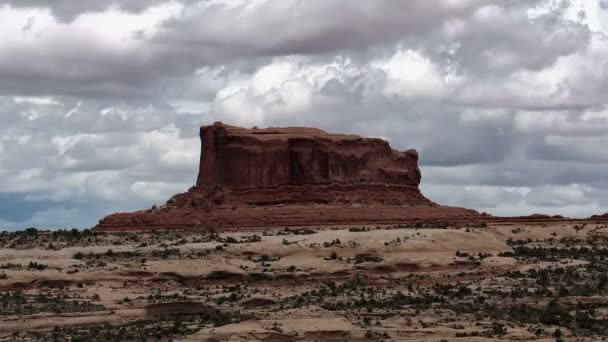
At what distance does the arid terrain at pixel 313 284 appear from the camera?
4322cm

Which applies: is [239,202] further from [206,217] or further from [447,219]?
[447,219]

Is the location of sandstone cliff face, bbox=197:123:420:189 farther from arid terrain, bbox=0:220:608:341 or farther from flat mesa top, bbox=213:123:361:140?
arid terrain, bbox=0:220:608:341

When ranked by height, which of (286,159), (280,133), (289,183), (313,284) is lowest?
(313,284)

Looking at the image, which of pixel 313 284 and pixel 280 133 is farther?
pixel 280 133

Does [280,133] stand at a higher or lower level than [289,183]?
higher

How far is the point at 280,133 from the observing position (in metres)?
78.8

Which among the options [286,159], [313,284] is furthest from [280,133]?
[313,284]

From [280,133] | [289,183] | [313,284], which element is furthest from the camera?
[280,133]

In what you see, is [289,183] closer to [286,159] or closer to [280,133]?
[286,159]

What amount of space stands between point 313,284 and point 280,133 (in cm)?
2406

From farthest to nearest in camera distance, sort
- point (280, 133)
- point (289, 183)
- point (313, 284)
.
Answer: point (280, 133) → point (289, 183) → point (313, 284)

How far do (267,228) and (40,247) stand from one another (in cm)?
1267

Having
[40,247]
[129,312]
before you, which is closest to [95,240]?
[40,247]

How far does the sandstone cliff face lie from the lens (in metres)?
76.6
